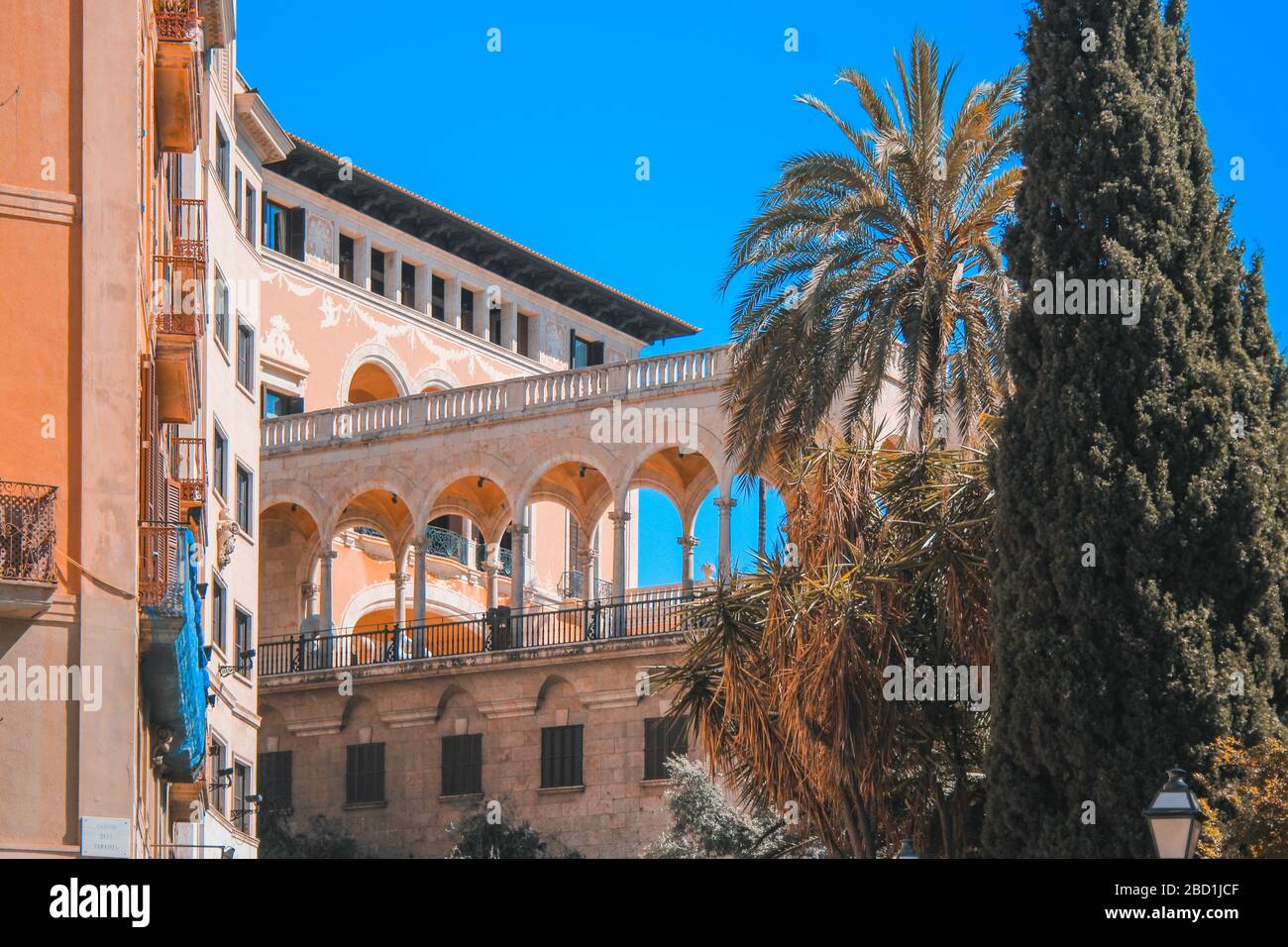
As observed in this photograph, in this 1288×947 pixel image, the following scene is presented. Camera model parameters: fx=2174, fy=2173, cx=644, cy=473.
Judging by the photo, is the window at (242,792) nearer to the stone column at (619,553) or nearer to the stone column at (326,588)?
the stone column at (619,553)

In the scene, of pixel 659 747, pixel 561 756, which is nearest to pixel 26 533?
pixel 659 747

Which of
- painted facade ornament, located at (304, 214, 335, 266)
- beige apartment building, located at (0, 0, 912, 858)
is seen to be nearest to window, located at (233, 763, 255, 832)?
beige apartment building, located at (0, 0, 912, 858)

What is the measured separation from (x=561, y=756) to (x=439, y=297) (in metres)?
18.1

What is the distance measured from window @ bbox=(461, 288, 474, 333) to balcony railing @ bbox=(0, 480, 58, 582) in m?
36.5

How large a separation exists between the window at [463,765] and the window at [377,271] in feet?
49.3

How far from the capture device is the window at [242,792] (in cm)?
3547

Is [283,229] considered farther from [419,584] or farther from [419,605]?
[419,605]

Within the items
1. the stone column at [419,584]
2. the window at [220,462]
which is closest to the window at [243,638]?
the window at [220,462]

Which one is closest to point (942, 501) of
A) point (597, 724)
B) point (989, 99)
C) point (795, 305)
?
point (795, 305)

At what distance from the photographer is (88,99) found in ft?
69.4

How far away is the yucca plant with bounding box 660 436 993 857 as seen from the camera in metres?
26.0
